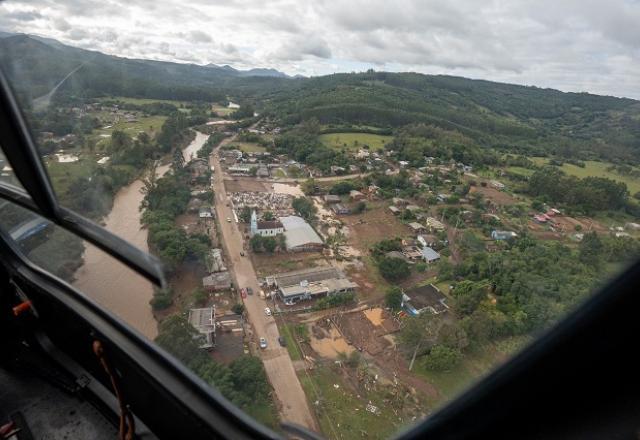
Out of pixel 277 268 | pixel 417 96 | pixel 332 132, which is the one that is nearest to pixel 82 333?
pixel 277 268

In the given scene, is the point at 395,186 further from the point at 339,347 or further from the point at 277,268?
the point at 339,347

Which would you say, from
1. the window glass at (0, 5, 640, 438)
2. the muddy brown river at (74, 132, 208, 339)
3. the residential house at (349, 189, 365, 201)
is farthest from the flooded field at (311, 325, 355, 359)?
the residential house at (349, 189, 365, 201)

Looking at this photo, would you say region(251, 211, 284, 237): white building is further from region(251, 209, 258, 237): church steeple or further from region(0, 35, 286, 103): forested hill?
region(0, 35, 286, 103): forested hill

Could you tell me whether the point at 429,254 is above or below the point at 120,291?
below

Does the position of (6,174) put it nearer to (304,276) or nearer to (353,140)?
(304,276)

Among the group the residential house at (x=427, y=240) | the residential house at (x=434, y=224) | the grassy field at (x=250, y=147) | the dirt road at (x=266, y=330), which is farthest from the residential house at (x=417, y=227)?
the grassy field at (x=250, y=147)

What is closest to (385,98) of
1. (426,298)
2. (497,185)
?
(497,185)
